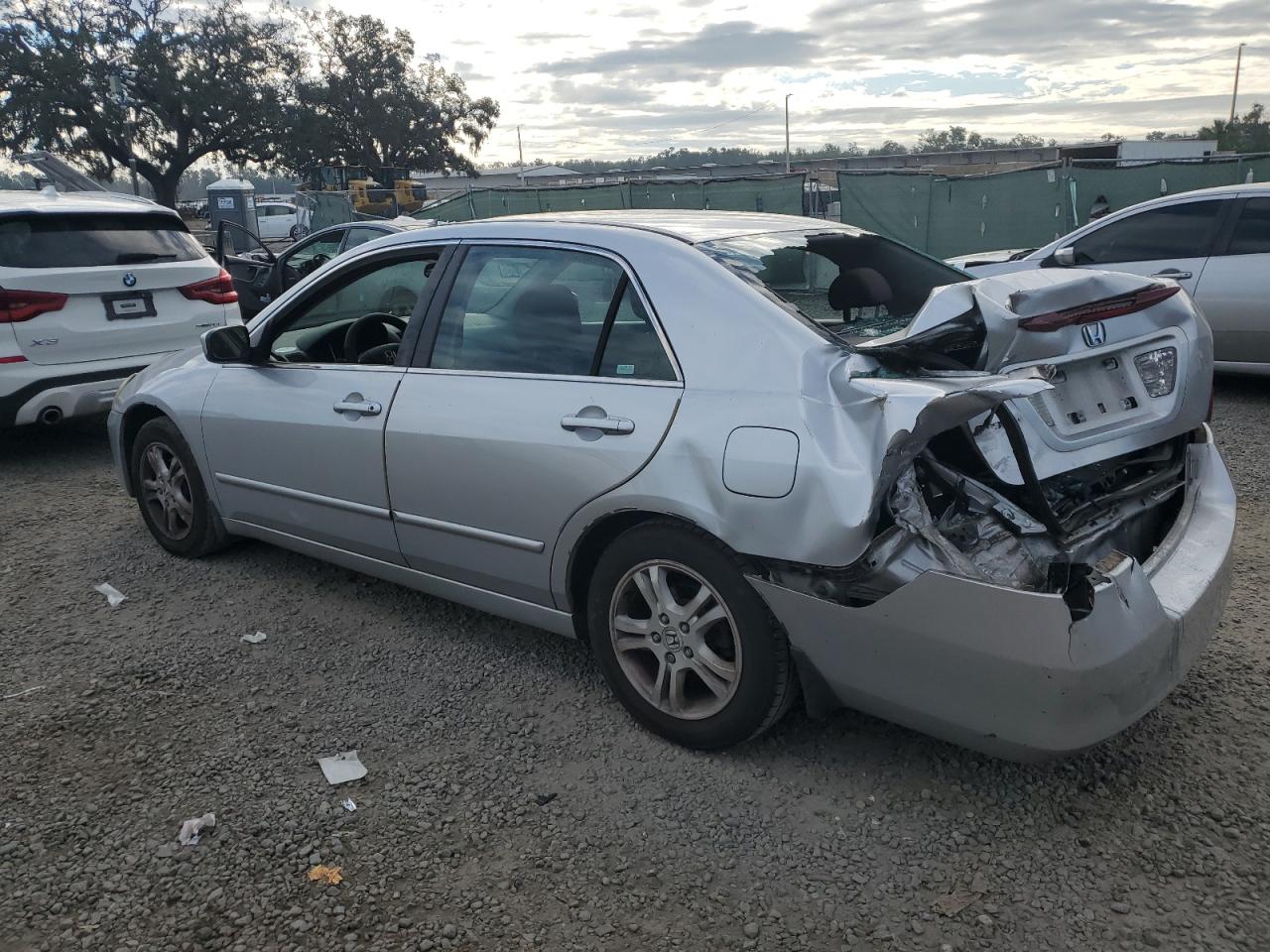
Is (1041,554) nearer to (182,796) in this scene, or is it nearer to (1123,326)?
(1123,326)

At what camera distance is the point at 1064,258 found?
7.47 m

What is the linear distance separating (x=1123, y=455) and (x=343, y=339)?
3.23 m

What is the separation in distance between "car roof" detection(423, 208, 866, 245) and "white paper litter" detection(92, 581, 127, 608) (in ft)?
7.66

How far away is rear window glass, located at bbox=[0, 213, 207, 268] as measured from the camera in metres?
6.34

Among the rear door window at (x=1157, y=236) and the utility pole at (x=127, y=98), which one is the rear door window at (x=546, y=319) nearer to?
the rear door window at (x=1157, y=236)

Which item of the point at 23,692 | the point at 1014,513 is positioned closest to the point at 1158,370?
the point at 1014,513

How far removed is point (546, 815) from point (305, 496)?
187cm

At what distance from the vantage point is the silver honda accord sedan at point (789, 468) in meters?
2.49

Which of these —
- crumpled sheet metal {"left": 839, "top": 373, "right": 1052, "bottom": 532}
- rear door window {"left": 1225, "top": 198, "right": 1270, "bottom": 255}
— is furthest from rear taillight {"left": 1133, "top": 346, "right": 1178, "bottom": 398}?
rear door window {"left": 1225, "top": 198, "right": 1270, "bottom": 255}

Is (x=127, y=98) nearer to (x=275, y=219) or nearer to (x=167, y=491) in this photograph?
(x=275, y=219)

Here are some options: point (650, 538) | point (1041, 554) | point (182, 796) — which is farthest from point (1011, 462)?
point (182, 796)

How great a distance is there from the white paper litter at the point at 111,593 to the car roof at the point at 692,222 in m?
2.33

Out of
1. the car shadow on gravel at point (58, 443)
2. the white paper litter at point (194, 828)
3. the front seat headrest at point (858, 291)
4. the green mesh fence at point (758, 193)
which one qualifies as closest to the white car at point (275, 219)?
the green mesh fence at point (758, 193)

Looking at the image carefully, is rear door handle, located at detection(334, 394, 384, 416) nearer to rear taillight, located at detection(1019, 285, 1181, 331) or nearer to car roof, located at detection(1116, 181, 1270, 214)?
rear taillight, located at detection(1019, 285, 1181, 331)
